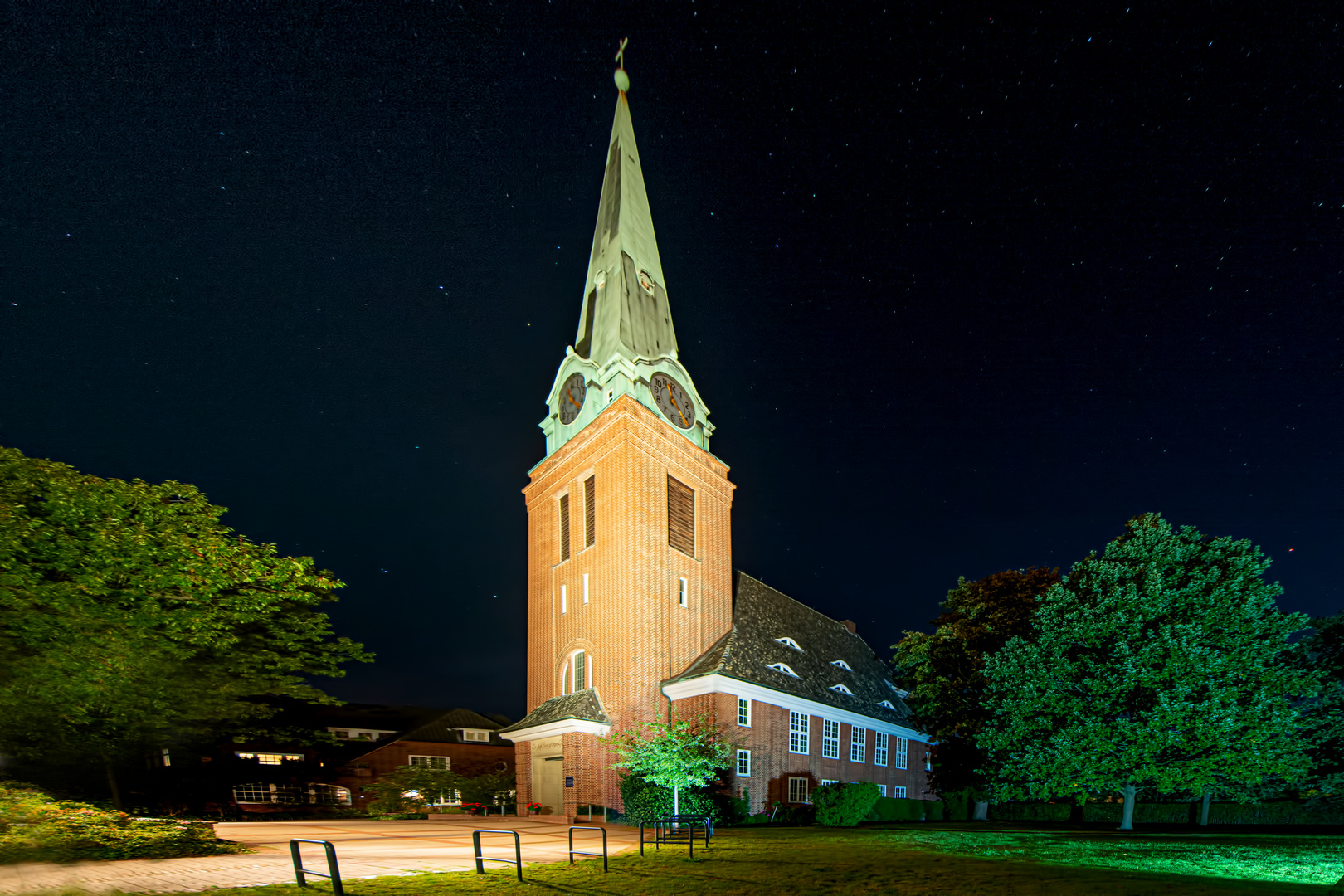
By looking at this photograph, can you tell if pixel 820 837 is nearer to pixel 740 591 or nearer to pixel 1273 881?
pixel 1273 881

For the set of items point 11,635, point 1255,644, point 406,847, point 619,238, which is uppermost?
point 619,238

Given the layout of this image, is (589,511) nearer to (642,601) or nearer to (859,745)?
(642,601)

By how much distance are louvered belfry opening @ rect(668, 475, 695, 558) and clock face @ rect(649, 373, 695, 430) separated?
349 cm

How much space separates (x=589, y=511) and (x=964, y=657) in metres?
19.6

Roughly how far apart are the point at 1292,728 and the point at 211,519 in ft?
110

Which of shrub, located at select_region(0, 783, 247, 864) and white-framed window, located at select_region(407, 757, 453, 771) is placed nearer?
shrub, located at select_region(0, 783, 247, 864)

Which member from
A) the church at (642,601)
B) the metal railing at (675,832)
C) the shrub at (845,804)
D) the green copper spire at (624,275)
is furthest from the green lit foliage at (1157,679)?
the green copper spire at (624,275)

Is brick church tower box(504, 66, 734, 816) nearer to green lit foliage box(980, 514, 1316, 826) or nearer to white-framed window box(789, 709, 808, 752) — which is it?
white-framed window box(789, 709, 808, 752)

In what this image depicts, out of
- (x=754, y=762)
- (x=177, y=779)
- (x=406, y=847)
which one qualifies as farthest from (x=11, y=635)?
(x=754, y=762)

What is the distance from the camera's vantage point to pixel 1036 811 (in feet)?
138

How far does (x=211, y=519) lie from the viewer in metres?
19.1

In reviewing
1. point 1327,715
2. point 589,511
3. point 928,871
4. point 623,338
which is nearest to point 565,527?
point 589,511

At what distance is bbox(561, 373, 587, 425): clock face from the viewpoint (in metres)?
39.2

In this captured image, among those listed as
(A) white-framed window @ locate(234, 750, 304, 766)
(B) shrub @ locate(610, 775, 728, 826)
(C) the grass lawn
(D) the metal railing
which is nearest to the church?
(B) shrub @ locate(610, 775, 728, 826)
